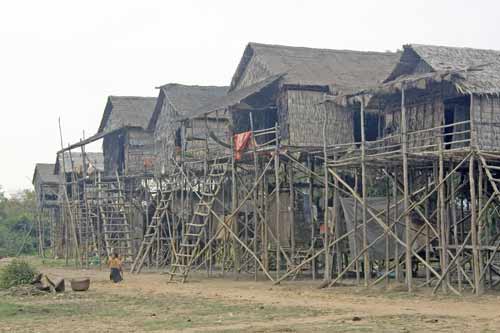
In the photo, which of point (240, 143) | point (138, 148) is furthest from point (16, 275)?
point (138, 148)

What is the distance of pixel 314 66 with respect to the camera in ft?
99.6

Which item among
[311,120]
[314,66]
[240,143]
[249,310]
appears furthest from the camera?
[314,66]

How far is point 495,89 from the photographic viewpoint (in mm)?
22391

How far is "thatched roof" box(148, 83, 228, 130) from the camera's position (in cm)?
3738

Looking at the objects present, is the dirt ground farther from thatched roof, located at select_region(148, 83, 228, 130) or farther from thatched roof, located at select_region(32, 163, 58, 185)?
thatched roof, located at select_region(32, 163, 58, 185)

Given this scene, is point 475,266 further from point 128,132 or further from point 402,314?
point 128,132

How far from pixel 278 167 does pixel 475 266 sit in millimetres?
7152

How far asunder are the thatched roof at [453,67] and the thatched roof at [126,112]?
17695mm

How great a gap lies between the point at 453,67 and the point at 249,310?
8550 mm

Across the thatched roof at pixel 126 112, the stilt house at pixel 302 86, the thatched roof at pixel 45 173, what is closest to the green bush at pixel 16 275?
the stilt house at pixel 302 86

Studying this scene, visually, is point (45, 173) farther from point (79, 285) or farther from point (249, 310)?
point (249, 310)

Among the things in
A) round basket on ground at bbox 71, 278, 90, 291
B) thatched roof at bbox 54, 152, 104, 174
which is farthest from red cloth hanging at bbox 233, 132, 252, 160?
thatched roof at bbox 54, 152, 104, 174

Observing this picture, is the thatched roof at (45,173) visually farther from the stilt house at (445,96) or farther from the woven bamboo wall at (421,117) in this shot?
the stilt house at (445,96)

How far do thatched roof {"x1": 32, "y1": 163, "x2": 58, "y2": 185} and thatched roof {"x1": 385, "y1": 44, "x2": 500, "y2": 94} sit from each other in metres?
35.7
